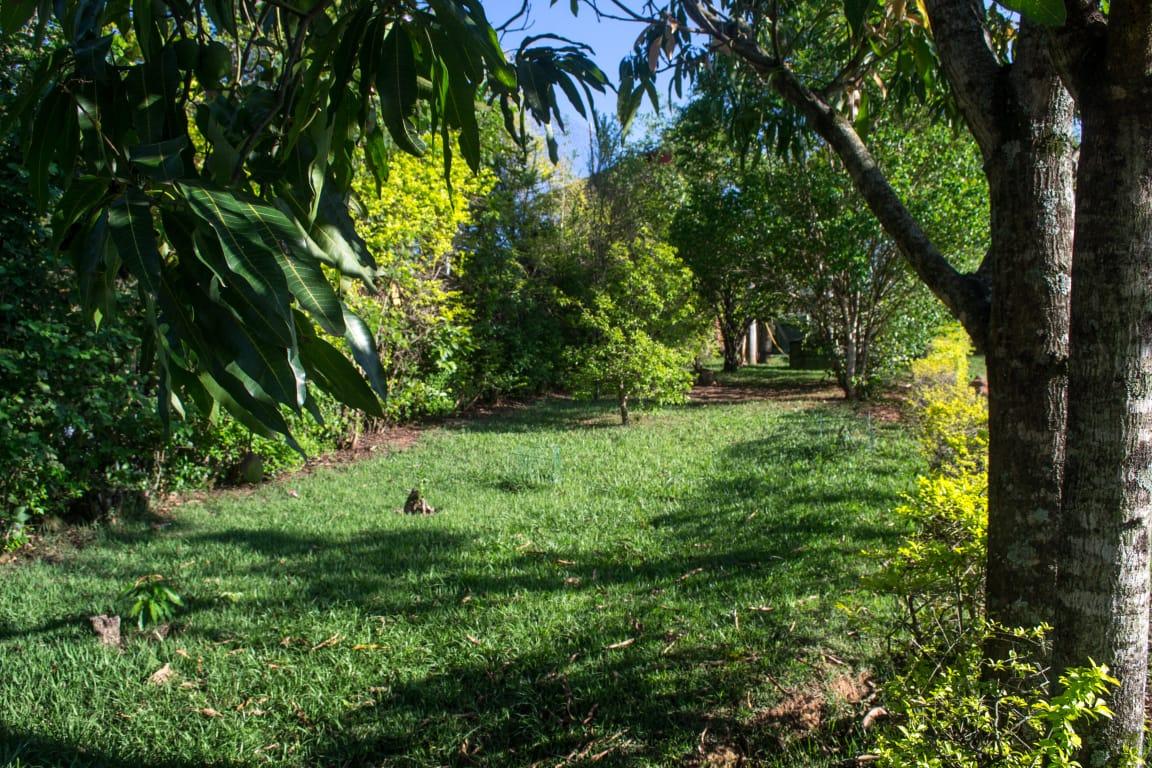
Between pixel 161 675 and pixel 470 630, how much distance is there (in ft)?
4.61

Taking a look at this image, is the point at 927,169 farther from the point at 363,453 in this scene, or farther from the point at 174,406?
the point at 174,406

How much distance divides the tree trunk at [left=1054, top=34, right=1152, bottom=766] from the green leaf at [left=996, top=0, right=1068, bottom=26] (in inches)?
31.9

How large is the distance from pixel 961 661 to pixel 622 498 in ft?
15.2

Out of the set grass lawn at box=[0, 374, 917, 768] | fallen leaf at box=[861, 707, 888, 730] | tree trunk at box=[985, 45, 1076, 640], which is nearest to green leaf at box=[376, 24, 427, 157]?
tree trunk at box=[985, 45, 1076, 640]

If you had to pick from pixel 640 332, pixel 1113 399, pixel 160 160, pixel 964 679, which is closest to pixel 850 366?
pixel 640 332

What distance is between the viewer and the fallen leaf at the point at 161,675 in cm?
314

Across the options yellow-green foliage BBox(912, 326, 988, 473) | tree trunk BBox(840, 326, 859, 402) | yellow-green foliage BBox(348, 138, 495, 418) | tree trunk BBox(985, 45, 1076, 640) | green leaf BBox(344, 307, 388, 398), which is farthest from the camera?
tree trunk BBox(840, 326, 859, 402)

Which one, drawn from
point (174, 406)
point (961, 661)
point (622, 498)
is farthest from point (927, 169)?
point (174, 406)

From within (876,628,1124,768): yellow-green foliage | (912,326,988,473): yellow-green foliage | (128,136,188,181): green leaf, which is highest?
(128,136,188,181): green leaf

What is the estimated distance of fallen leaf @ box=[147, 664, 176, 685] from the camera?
3.14 m

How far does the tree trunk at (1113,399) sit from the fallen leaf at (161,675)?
3436 millimetres

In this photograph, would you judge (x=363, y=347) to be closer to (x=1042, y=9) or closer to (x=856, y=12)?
(x=856, y=12)

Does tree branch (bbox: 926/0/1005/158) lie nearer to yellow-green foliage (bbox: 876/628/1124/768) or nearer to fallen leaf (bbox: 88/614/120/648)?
yellow-green foliage (bbox: 876/628/1124/768)

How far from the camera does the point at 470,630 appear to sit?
361 centimetres
